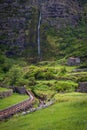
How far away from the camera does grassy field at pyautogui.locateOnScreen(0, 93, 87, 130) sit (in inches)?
1710

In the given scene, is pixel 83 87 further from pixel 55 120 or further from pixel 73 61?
pixel 73 61

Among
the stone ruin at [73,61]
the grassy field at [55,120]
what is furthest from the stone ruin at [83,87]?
the stone ruin at [73,61]

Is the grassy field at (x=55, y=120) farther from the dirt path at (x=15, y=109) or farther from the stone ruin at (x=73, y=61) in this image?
the stone ruin at (x=73, y=61)

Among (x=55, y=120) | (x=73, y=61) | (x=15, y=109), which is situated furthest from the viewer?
(x=73, y=61)

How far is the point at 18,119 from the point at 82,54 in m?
117

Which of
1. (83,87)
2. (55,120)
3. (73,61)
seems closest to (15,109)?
(55,120)

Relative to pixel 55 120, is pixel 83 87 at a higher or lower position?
lower

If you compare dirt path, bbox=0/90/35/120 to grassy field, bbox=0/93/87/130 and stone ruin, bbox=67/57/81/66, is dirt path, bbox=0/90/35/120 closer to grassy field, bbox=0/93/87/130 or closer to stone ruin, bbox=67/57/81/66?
grassy field, bbox=0/93/87/130

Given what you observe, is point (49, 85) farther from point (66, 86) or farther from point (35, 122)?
point (35, 122)

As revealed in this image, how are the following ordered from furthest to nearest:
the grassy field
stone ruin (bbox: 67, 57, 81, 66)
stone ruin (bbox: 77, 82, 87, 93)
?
stone ruin (bbox: 67, 57, 81, 66) → stone ruin (bbox: 77, 82, 87, 93) → the grassy field

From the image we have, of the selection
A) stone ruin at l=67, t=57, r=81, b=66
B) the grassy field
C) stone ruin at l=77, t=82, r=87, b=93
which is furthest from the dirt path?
stone ruin at l=67, t=57, r=81, b=66

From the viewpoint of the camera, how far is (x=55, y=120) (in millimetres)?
47062

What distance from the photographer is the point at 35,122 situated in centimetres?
4853

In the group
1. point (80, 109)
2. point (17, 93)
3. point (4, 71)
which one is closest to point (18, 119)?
point (80, 109)
